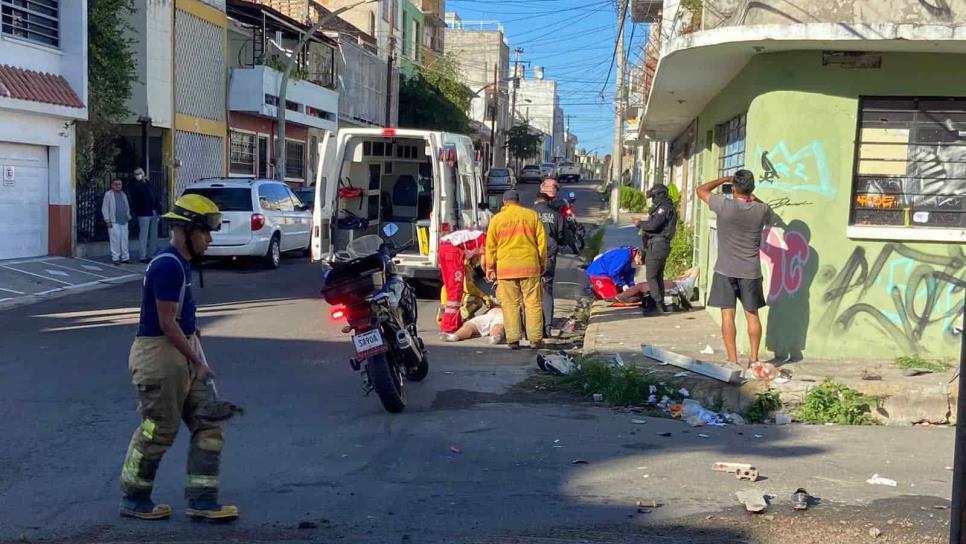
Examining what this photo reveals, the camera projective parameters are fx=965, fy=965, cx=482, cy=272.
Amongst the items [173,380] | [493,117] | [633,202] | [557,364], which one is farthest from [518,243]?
[493,117]

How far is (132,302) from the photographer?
13789 mm

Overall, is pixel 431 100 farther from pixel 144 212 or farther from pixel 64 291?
pixel 64 291

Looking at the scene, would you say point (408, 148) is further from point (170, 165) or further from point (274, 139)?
point (274, 139)

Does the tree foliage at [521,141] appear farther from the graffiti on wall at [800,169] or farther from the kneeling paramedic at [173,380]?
the kneeling paramedic at [173,380]

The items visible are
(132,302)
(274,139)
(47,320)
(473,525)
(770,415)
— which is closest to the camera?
(473,525)

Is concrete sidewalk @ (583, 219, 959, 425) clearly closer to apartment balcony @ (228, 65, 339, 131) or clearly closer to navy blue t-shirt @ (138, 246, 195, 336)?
navy blue t-shirt @ (138, 246, 195, 336)

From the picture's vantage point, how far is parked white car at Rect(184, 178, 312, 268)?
17.9 meters

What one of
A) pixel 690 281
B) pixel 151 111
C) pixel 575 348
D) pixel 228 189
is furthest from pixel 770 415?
pixel 151 111

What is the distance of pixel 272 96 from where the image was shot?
29.4 m

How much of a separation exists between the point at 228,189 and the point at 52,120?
352 cm

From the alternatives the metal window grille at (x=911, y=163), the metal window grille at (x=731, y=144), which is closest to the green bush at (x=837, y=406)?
the metal window grille at (x=911, y=163)

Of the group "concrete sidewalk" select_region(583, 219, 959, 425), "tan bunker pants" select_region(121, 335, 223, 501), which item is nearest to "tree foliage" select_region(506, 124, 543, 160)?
"concrete sidewalk" select_region(583, 219, 959, 425)

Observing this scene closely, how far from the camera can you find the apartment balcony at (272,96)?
28.2 meters

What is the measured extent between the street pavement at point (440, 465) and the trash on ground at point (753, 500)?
0.21 feet
